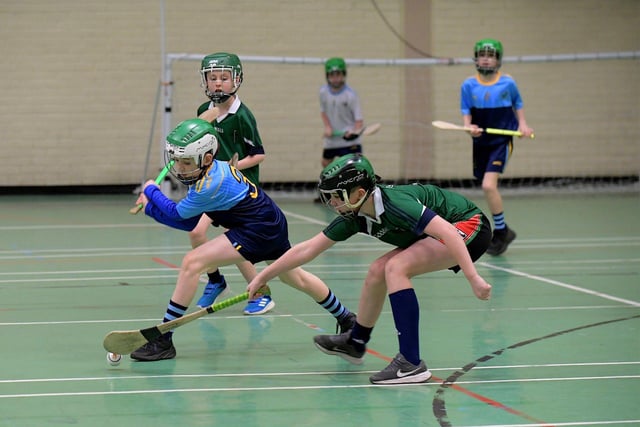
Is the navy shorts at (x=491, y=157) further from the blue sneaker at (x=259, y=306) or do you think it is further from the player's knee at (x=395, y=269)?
the player's knee at (x=395, y=269)

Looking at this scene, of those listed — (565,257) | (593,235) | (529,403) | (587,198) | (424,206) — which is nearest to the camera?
(529,403)

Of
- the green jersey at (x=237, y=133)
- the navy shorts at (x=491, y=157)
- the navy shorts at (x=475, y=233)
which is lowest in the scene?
the navy shorts at (x=491, y=157)

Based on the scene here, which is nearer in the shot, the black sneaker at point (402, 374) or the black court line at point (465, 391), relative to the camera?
the black court line at point (465, 391)

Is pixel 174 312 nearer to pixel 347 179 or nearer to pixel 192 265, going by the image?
pixel 192 265

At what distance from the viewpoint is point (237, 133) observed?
7.59 m

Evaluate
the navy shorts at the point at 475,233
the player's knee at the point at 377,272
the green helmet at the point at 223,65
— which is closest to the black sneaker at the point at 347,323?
the player's knee at the point at 377,272

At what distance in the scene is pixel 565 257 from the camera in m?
10.4

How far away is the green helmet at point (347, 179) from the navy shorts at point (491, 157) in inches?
212

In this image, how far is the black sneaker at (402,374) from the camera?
5.56 metres

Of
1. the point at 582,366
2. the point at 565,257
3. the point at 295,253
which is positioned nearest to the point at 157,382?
the point at 295,253

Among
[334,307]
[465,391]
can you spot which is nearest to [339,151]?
[334,307]

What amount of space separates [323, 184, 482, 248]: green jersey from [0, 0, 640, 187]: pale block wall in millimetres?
11304

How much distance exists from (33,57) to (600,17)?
916 cm

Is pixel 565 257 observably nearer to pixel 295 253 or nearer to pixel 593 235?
pixel 593 235
